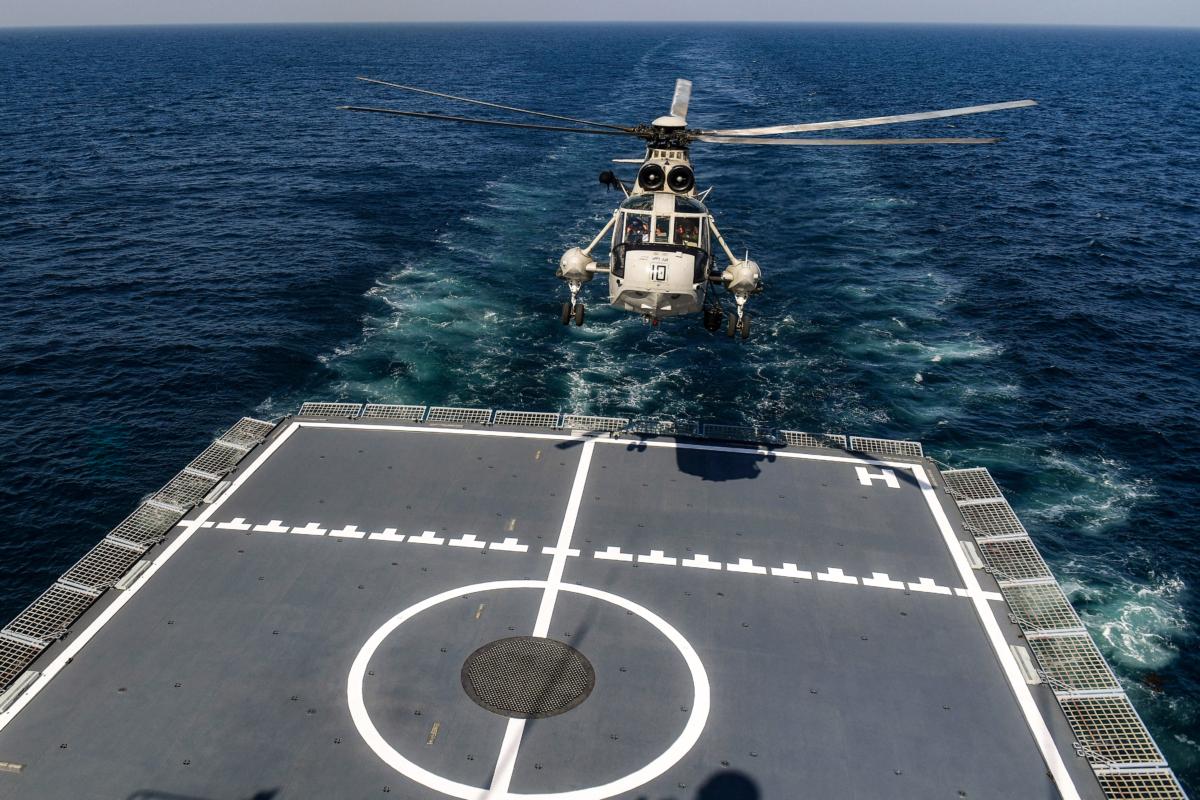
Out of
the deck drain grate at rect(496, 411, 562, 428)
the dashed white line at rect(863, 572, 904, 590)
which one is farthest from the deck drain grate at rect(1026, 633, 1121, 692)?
the deck drain grate at rect(496, 411, 562, 428)

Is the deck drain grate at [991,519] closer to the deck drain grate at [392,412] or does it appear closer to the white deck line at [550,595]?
the white deck line at [550,595]

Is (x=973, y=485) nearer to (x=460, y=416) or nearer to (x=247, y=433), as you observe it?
(x=460, y=416)

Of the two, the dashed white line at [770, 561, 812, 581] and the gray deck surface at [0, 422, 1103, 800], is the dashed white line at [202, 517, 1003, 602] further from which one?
the gray deck surface at [0, 422, 1103, 800]

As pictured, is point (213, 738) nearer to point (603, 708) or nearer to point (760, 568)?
→ point (603, 708)

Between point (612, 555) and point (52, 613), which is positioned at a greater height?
point (612, 555)

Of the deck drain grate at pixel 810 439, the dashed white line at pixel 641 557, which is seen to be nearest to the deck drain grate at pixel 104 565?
the dashed white line at pixel 641 557

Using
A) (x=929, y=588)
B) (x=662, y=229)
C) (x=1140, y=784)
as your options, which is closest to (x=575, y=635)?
(x=929, y=588)

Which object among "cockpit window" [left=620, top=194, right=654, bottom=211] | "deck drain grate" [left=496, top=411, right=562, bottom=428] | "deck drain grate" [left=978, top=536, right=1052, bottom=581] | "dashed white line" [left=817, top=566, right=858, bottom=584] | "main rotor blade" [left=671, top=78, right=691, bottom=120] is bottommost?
"dashed white line" [left=817, top=566, right=858, bottom=584]

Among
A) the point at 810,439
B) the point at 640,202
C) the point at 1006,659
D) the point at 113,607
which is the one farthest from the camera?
the point at 810,439
